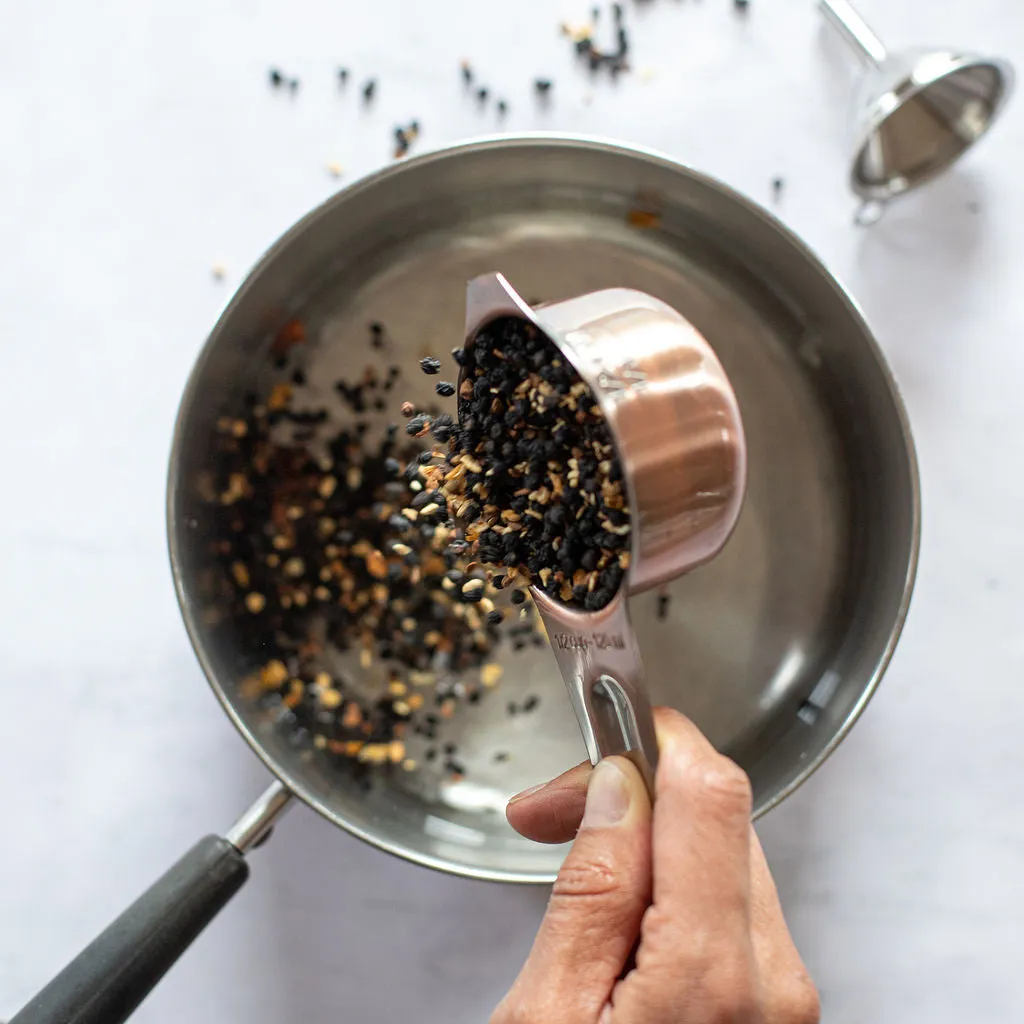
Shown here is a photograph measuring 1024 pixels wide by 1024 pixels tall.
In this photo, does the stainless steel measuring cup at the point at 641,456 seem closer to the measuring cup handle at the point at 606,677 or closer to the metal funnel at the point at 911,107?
the measuring cup handle at the point at 606,677

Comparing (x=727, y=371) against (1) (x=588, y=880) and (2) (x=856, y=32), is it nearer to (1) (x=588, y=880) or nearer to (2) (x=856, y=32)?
(2) (x=856, y=32)

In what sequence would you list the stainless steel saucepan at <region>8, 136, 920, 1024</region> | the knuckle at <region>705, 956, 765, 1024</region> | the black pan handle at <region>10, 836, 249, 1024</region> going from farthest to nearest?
1. the stainless steel saucepan at <region>8, 136, 920, 1024</region>
2. the black pan handle at <region>10, 836, 249, 1024</region>
3. the knuckle at <region>705, 956, 765, 1024</region>

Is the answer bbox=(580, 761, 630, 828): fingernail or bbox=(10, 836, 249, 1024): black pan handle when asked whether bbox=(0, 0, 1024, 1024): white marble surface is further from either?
bbox=(580, 761, 630, 828): fingernail

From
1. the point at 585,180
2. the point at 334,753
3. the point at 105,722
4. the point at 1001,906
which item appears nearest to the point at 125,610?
the point at 105,722

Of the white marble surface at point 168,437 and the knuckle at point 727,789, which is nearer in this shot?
the knuckle at point 727,789

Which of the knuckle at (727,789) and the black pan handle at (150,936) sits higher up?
the black pan handle at (150,936)

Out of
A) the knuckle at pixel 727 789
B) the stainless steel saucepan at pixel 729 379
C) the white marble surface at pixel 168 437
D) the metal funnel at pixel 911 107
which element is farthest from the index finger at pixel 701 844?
the metal funnel at pixel 911 107

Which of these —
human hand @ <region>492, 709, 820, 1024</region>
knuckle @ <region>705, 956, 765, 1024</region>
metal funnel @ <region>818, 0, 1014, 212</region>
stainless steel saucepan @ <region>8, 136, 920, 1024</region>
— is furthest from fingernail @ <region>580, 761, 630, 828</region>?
metal funnel @ <region>818, 0, 1014, 212</region>
